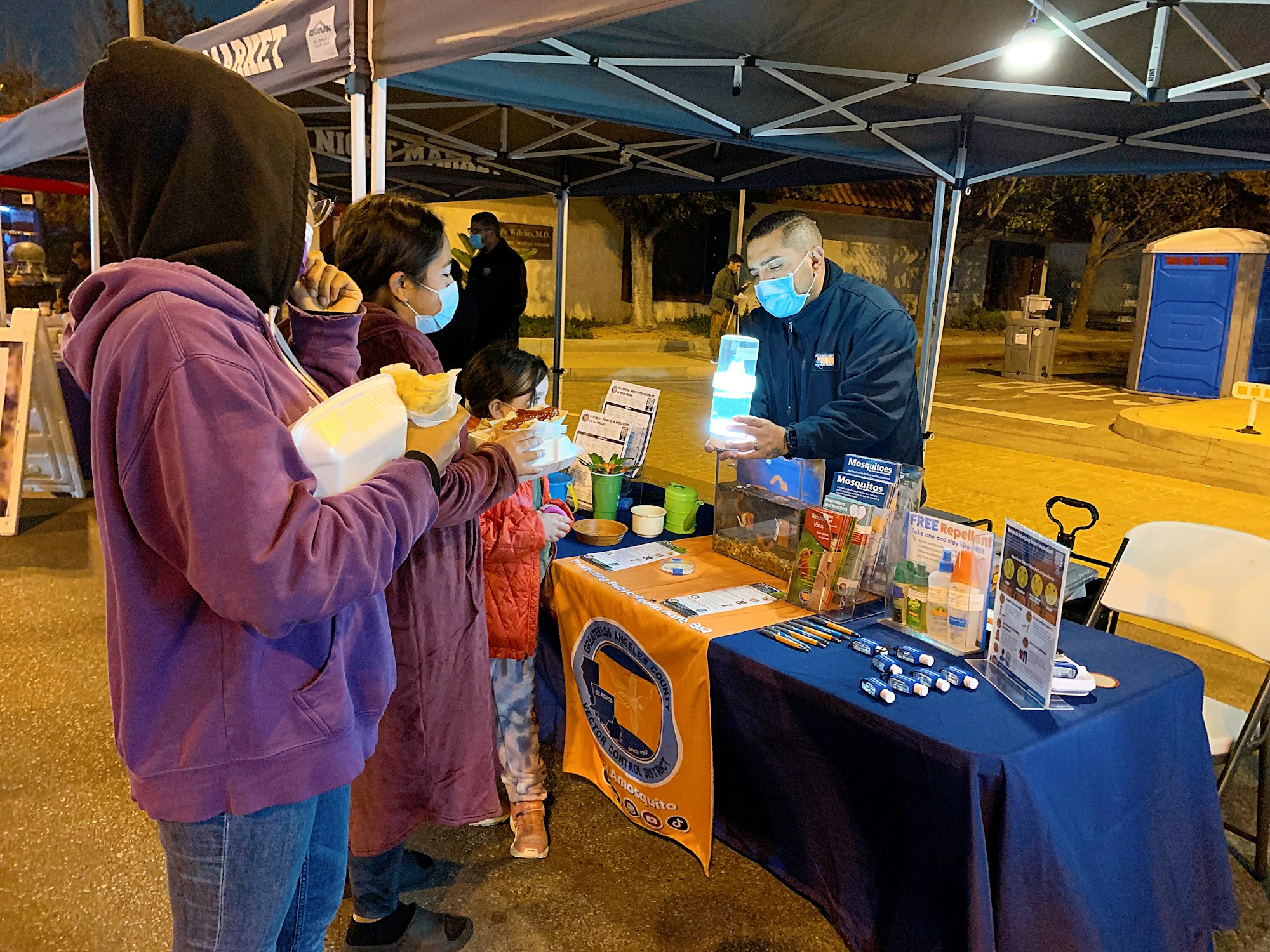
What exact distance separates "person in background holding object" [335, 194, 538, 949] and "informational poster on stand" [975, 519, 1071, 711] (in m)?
1.18

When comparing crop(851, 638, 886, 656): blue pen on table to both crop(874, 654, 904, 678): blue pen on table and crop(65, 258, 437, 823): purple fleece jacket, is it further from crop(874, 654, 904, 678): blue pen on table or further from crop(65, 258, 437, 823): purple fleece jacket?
crop(65, 258, 437, 823): purple fleece jacket

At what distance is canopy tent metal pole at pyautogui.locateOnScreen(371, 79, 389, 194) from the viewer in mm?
3082

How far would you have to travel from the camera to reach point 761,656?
2.02m

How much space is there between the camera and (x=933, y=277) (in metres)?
5.34

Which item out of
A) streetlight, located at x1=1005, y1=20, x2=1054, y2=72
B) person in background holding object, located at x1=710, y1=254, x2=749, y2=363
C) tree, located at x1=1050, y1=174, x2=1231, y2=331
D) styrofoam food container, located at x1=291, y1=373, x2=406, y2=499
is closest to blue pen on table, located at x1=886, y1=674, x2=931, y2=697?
styrofoam food container, located at x1=291, y1=373, x2=406, y2=499

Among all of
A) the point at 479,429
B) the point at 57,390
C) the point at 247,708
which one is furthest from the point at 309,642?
the point at 57,390

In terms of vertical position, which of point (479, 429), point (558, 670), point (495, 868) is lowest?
point (495, 868)

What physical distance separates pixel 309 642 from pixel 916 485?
162cm

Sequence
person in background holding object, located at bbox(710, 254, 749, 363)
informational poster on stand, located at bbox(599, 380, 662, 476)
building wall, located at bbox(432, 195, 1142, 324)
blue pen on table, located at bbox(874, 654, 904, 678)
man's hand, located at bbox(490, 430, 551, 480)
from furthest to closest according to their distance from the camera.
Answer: building wall, located at bbox(432, 195, 1142, 324) → person in background holding object, located at bbox(710, 254, 749, 363) → informational poster on stand, located at bbox(599, 380, 662, 476) → blue pen on table, located at bbox(874, 654, 904, 678) → man's hand, located at bbox(490, 430, 551, 480)

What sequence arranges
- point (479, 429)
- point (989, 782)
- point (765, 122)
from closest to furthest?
point (989, 782)
point (479, 429)
point (765, 122)

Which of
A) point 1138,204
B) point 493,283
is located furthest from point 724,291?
point 1138,204

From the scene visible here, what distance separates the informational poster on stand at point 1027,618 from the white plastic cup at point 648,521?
1.28 m

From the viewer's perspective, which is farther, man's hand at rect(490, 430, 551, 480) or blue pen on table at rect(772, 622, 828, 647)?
blue pen on table at rect(772, 622, 828, 647)

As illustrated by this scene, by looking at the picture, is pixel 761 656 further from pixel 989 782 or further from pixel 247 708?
pixel 247 708
